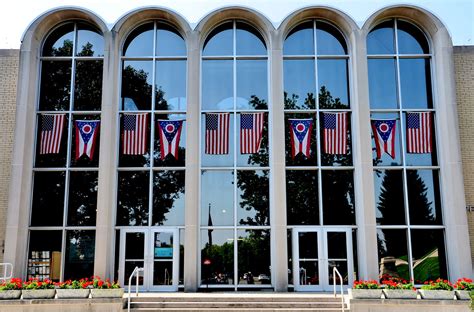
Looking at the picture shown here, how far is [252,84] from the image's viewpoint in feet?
67.2

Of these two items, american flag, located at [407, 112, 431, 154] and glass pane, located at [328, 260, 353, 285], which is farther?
american flag, located at [407, 112, 431, 154]

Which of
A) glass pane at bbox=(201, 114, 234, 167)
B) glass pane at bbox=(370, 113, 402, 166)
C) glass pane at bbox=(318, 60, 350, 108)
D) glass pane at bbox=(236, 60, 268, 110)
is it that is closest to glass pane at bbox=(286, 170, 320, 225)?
glass pane at bbox=(201, 114, 234, 167)

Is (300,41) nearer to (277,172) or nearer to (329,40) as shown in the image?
(329,40)

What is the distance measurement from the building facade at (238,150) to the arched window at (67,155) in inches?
2.3

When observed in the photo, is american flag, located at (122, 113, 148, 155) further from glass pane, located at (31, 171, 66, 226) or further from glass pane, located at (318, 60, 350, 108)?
glass pane, located at (318, 60, 350, 108)

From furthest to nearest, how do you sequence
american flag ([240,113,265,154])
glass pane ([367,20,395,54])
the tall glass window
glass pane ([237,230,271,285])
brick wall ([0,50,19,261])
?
1. glass pane ([367,20,395,54])
2. american flag ([240,113,265,154])
3. brick wall ([0,50,19,261])
4. the tall glass window
5. glass pane ([237,230,271,285])

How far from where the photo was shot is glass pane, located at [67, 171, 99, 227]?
63.9ft

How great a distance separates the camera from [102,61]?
20609 mm

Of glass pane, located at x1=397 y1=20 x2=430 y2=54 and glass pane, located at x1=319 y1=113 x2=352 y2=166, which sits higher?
glass pane, located at x1=397 y1=20 x2=430 y2=54

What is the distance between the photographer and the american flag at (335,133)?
64.9 feet

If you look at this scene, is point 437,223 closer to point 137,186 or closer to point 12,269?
point 137,186

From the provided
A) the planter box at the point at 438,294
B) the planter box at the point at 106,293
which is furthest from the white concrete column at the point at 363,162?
the planter box at the point at 106,293

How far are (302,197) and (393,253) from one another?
3.91 meters

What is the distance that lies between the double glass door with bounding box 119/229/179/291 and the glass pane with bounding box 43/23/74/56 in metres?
7.72
